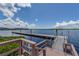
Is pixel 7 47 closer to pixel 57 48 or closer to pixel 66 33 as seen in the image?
pixel 57 48

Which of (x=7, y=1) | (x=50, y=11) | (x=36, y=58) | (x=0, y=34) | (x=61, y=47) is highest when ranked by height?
(x=7, y=1)

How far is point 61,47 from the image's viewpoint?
1481 millimetres

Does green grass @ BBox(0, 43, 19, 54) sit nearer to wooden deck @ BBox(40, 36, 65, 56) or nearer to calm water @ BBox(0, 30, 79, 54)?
calm water @ BBox(0, 30, 79, 54)

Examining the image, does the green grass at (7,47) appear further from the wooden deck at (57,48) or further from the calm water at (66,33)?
the wooden deck at (57,48)

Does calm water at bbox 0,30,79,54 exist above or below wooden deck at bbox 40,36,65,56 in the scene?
above

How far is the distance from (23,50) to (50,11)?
0.48 metres

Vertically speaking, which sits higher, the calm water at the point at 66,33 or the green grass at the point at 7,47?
the calm water at the point at 66,33

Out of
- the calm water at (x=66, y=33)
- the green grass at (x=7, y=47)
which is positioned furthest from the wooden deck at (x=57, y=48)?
the green grass at (x=7, y=47)

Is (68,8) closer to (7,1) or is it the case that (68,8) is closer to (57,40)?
(57,40)

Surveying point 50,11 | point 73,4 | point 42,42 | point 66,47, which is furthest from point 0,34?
point 73,4

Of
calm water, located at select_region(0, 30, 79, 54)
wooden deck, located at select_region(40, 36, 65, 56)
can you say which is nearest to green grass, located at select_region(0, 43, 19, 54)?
calm water, located at select_region(0, 30, 79, 54)

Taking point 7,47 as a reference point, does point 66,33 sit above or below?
above

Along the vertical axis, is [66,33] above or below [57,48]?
above

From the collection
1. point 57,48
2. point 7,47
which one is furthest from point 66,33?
point 7,47
